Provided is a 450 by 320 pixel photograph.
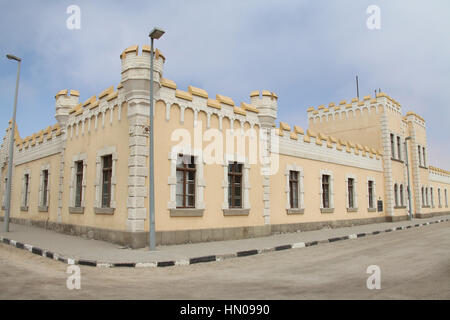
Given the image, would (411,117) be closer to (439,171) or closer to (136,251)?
(439,171)

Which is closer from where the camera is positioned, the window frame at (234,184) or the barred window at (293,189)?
the window frame at (234,184)

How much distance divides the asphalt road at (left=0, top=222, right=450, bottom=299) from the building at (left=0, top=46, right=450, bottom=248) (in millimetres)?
3203

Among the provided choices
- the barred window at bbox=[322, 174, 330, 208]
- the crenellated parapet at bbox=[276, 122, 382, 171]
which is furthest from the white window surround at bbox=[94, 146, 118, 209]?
the barred window at bbox=[322, 174, 330, 208]

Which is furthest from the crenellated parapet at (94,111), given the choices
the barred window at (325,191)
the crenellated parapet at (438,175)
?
the crenellated parapet at (438,175)

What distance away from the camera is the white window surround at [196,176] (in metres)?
11.8

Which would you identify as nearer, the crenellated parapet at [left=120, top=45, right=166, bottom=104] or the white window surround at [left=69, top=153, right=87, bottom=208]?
the crenellated parapet at [left=120, top=45, right=166, bottom=104]

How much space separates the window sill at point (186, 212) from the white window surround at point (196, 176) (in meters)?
0.04

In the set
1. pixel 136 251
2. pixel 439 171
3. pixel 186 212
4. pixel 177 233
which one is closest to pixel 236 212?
pixel 186 212

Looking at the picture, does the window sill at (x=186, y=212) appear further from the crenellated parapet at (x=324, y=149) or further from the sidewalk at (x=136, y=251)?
the crenellated parapet at (x=324, y=149)

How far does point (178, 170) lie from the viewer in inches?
487

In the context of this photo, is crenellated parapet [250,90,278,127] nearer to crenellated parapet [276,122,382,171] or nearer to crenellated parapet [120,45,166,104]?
crenellated parapet [276,122,382,171]

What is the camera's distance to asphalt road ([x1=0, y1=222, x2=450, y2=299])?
5.48 m
